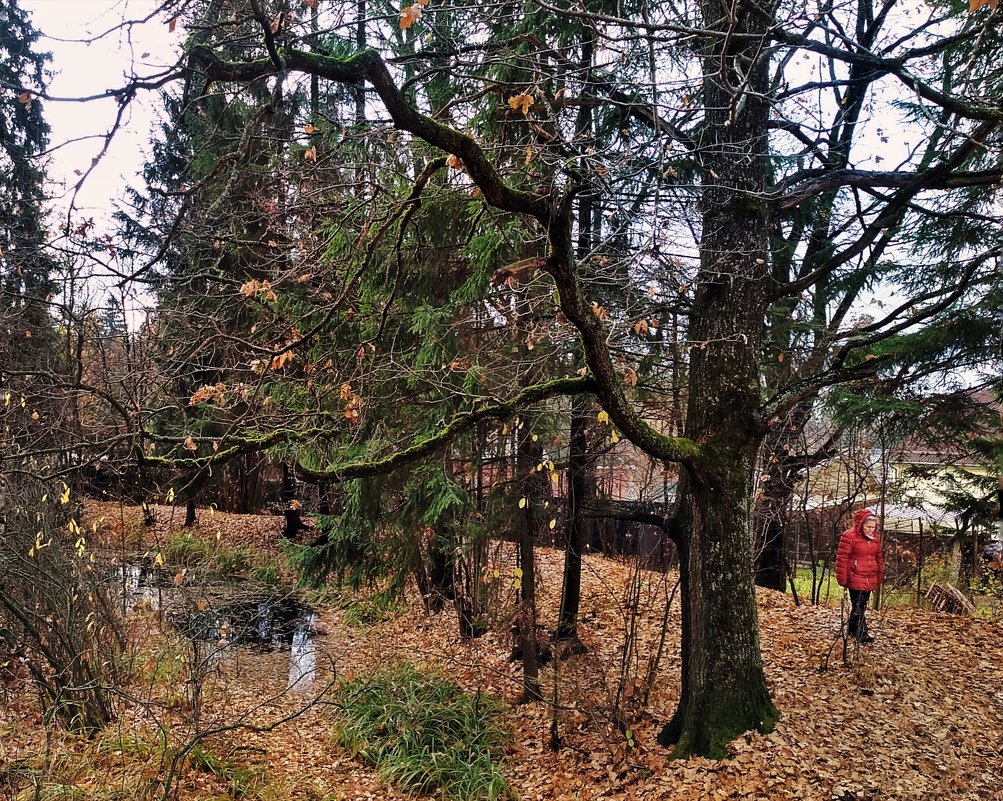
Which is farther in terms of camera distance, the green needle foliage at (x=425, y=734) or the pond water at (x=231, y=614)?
the pond water at (x=231, y=614)

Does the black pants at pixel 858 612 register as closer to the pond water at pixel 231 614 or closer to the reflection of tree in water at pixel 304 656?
the pond water at pixel 231 614

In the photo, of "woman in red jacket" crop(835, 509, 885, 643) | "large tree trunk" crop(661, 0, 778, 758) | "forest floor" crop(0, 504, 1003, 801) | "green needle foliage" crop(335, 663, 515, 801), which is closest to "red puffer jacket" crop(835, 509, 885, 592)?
"woman in red jacket" crop(835, 509, 885, 643)

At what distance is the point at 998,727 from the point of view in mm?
5520

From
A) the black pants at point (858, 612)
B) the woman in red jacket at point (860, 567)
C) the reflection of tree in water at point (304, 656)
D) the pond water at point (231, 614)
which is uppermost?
the woman in red jacket at point (860, 567)

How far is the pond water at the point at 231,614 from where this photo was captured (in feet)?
22.0

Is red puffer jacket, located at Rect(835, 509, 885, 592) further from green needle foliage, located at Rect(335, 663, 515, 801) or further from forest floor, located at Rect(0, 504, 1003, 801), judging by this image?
green needle foliage, located at Rect(335, 663, 515, 801)

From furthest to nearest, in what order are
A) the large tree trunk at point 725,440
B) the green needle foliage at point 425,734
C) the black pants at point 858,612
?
the black pants at point 858,612 < the green needle foliage at point 425,734 < the large tree trunk at point 725,440

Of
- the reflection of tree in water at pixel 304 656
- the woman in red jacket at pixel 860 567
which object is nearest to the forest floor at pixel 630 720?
the reflection of tree in water at pixel 304 656

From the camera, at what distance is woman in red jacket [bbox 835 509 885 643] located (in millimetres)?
6941

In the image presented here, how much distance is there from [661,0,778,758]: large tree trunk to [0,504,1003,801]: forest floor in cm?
36

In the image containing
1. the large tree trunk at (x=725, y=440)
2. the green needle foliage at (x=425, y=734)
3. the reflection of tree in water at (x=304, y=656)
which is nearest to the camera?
the large tree trunk at (x=725, y=440)

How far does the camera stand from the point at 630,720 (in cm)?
625

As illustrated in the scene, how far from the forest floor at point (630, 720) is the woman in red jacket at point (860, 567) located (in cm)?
34

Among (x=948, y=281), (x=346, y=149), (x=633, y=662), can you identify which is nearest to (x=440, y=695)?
(x=633, y=662)
